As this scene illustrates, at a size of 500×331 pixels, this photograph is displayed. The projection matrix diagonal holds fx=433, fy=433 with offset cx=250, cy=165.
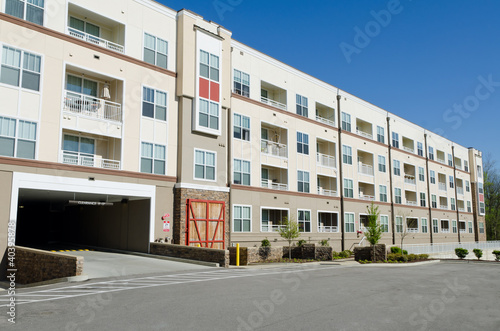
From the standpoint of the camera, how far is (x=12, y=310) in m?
9.88

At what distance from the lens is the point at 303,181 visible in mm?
37375

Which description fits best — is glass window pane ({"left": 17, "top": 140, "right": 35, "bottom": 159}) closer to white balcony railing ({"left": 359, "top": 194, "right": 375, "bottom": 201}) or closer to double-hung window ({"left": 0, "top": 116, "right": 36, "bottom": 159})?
double-hung window ({"left": 0, "top": 116, "right": 36, "bottom": 159})

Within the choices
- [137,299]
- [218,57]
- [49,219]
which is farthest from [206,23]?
[137,299]

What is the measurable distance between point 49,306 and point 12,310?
0.79 metres

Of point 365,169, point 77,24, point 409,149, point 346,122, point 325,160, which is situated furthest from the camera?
point 409,149

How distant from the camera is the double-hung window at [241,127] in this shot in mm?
31766

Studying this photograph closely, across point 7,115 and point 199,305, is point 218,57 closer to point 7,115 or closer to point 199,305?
point 7,115

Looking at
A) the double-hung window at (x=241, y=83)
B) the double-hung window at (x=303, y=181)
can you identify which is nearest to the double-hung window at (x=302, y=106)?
the double-hung window at (x=303, y=181)

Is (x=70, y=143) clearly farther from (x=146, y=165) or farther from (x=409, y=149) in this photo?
(x=409, y=149)

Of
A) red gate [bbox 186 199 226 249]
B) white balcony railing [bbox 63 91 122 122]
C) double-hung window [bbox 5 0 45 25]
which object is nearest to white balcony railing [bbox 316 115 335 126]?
red gate [bbox 186 199 226 249]

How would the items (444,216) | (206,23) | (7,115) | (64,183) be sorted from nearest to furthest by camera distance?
(7,115) → (64,183) → (206,23) → (444,216)

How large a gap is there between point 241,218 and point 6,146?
1591cm

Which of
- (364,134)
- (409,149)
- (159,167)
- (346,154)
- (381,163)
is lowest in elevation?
(159,167)

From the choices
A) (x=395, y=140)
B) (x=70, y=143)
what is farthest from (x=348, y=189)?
(x=70, y=143)
